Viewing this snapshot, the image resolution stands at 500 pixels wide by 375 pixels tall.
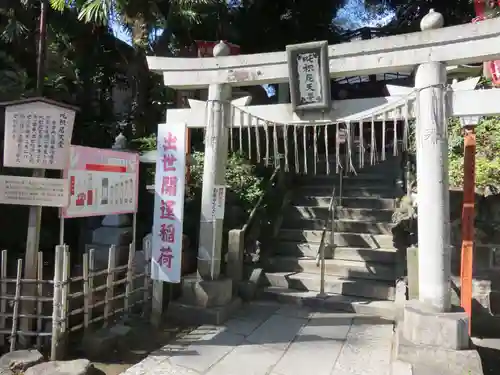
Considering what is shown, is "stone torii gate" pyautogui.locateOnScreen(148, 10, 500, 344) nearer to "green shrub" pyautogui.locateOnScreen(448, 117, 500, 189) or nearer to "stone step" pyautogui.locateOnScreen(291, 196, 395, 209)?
"green shrub" pyautogui.locateOnScreen(448, 117, 500, 189)

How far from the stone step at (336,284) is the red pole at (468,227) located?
153 cm

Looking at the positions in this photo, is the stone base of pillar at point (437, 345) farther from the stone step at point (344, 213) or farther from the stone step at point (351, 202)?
the stone step at point (351, 202)

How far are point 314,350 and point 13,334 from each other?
11.1 ft

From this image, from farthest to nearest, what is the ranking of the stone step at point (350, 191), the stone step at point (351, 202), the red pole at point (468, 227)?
the stone step at point (350, 191) → the stone step at point (351, 202) → the red pole at point (468, 227)

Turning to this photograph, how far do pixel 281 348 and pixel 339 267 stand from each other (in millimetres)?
2745

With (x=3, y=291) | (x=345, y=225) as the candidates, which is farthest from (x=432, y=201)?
(x=3, y=291)

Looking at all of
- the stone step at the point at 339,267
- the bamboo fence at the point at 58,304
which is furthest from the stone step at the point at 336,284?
the bamboo fence at the point at 58,304

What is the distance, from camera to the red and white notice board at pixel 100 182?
196 inches

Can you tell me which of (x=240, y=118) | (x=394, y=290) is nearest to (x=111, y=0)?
(x=240, y=118)

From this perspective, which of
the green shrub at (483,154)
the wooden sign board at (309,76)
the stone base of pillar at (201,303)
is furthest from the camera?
the green shrub at (483,154)

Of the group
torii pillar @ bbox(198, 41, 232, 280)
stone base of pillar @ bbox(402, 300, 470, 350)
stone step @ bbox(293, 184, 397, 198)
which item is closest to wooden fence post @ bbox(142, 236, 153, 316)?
torii pillar @ bbox(198, 41, 232, 280)

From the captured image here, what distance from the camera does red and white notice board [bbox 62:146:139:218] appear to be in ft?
16.3

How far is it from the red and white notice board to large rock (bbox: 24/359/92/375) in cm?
158

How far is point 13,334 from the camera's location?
4676 mm
